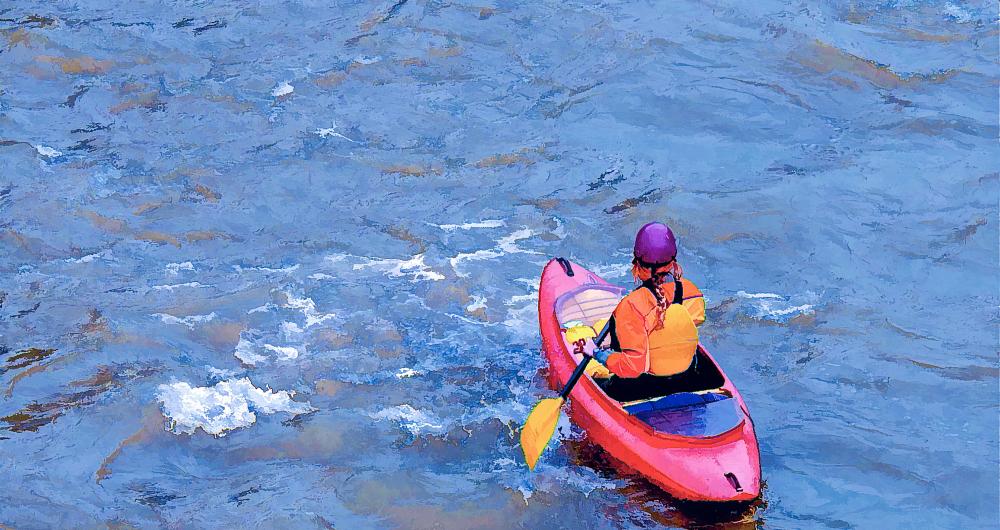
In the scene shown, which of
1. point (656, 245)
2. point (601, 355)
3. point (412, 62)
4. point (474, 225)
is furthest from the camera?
point (412, 62)

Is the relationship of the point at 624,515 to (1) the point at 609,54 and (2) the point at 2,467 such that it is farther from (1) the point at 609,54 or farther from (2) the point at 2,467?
(1) the point at 609,54

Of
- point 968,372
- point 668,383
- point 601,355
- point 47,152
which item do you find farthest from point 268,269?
point 968,372

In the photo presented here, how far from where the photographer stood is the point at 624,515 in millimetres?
5211

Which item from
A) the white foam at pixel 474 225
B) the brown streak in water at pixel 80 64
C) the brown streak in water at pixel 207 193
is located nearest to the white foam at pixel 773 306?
the white foam at pixel 474 225

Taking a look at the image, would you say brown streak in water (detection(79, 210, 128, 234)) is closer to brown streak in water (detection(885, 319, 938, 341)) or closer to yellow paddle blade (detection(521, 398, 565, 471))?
yellow paddle blade (detection(521, 398, 565, 471))

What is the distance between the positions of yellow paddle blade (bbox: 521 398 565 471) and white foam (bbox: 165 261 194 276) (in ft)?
10.6

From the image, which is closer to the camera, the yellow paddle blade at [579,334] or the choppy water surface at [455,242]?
the yellow paddle blade at [579,334]

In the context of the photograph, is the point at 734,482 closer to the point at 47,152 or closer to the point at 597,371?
the point at 597,371

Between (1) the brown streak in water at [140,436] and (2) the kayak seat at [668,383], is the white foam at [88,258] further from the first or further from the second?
(2) the kayak seat at [668,383]

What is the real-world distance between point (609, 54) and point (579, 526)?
5924mm

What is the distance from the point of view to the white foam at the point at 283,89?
9.44m

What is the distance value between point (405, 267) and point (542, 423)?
7.92 ft

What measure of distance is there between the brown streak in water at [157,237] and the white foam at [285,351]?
1508 millimetres

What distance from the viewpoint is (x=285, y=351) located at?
6520mm
